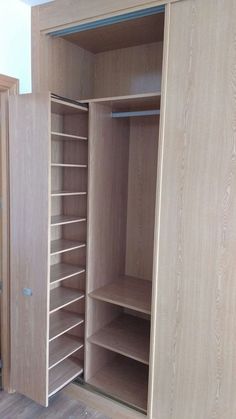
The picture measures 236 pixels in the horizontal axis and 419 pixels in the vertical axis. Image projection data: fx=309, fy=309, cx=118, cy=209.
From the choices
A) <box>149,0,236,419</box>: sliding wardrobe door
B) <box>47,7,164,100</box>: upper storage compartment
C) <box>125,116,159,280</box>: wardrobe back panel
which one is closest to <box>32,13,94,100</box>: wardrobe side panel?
<box>47,7,164,100</box>: upper storage compartment

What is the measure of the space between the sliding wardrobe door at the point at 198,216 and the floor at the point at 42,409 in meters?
0.71

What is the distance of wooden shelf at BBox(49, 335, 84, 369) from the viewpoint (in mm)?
2197

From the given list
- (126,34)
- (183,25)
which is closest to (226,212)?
(183,25)

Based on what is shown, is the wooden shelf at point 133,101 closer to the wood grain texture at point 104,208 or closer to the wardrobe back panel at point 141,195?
the wood grain texture at point 104,208

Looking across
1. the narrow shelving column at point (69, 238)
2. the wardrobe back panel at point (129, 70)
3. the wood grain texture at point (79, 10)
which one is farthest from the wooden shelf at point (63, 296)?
the wood grain texture at point (79, 10)

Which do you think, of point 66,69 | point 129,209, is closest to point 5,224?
point 129,209

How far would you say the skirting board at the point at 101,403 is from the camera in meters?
2.09

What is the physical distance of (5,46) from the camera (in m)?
2.06

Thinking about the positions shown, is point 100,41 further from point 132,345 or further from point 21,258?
point 132,345

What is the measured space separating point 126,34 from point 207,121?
1094 mm

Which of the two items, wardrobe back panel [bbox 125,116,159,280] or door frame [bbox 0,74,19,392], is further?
wardrobe back panel [bbox 125,116,159,280]

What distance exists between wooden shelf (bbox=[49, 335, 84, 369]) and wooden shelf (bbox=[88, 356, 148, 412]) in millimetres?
276

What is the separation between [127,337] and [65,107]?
68.3 inches

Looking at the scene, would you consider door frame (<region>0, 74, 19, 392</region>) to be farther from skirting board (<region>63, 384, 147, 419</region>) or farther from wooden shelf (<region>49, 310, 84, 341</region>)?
skirting board (<region>63, 384, 147, 419</region>)
